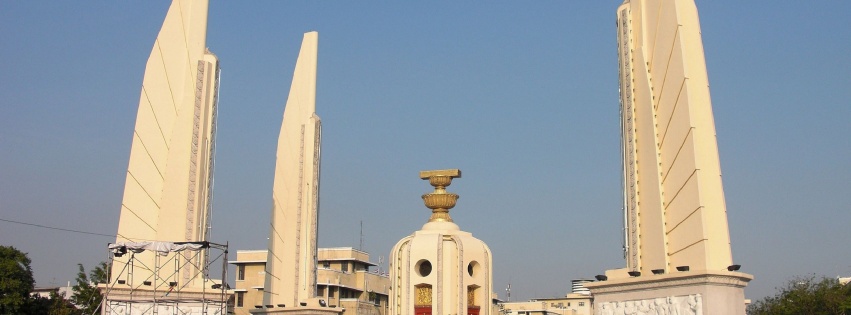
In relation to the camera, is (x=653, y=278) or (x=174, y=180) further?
(x=174, y=180)

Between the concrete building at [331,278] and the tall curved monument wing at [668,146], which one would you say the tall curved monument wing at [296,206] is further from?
the concrete building at [331,278]

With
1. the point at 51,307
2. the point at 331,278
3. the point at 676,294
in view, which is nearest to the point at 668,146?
the point at 676,294

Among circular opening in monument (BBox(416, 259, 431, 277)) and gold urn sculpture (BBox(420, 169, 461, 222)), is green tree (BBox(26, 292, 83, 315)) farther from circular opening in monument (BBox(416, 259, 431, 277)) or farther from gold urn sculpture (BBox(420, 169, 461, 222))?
gold urn sculpture (BBox(420, 169, 461, 222))

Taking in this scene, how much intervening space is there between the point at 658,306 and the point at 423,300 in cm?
1760

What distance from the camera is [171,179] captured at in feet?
56.7

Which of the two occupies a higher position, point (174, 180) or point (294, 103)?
point (294, 103)

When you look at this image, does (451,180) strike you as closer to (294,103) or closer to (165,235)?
(294,103)

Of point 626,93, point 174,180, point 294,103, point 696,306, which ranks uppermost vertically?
point 294,103

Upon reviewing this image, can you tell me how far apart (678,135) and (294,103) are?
11.2 meters

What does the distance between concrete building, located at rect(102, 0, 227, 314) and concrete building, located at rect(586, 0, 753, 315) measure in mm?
7135

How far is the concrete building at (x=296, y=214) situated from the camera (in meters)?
21.9

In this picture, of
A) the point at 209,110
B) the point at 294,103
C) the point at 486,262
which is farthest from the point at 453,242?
the point at 209,110

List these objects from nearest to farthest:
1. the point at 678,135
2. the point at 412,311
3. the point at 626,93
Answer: the point at 678,135, the point at 626,93, the point at 412,311

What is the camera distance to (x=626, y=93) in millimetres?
16500
